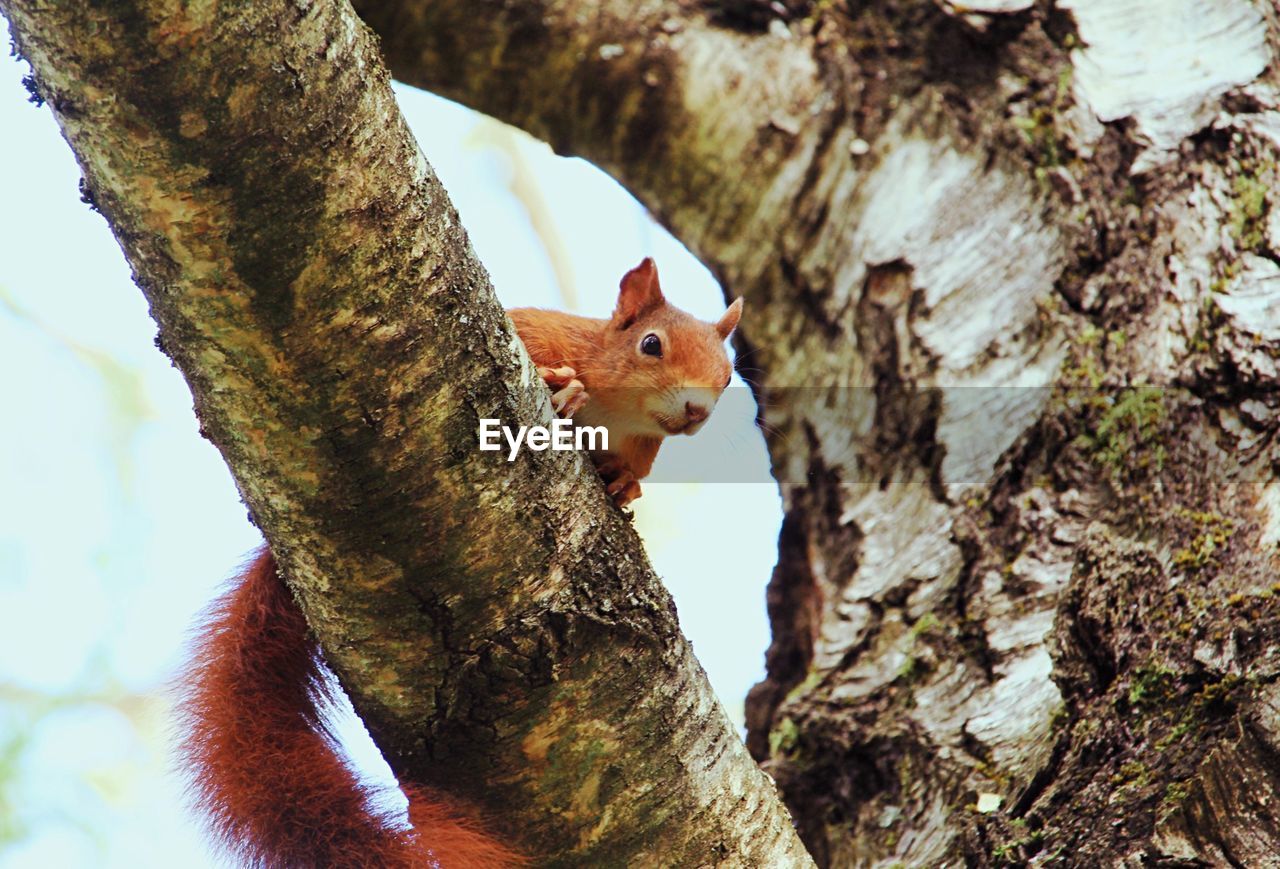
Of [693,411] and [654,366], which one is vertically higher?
[654,366]

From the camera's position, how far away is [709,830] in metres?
1.95

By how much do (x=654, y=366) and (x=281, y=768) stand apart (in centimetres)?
115

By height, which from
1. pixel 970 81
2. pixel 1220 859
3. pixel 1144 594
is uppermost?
pixel 970 81

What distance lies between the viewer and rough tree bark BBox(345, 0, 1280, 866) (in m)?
2.18

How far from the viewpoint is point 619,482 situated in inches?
89.8

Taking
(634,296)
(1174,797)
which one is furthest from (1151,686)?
(634,296)

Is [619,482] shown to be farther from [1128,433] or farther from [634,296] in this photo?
[1128,433]

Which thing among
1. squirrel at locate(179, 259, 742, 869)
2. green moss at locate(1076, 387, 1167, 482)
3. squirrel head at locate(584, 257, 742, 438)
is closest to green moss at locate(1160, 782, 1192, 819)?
green moss at locate(1076, 387, 1167, 482)

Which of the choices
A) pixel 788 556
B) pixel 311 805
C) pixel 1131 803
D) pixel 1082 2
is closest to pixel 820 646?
pixel 788 556

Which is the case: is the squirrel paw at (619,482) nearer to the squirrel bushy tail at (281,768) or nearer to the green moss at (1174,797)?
the squirrel bushy tail at (281,768)

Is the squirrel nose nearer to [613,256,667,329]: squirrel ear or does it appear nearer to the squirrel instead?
the squirrel

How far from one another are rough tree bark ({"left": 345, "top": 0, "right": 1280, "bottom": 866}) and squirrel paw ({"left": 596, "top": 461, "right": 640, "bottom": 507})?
2.32 ft

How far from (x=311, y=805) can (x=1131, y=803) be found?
134 centimetres

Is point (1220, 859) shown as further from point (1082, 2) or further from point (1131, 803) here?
point (1082, 2)
